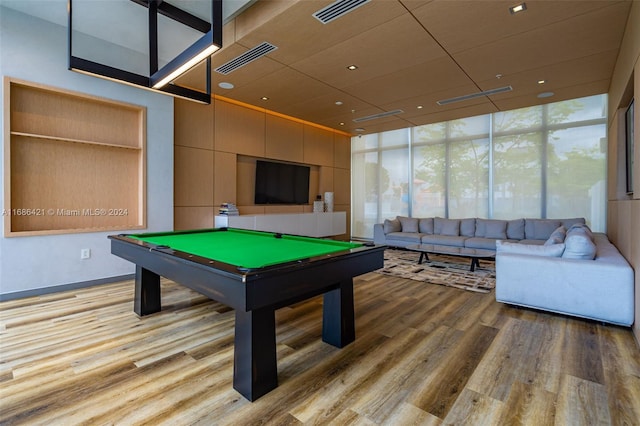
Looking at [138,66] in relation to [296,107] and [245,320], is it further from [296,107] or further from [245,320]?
[245,320]

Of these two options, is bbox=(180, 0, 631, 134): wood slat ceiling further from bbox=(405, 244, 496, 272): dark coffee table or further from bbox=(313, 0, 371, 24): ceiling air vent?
bbox=(405, 244, 496, 272): dark coffee table

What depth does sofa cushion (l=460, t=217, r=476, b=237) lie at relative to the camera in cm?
638

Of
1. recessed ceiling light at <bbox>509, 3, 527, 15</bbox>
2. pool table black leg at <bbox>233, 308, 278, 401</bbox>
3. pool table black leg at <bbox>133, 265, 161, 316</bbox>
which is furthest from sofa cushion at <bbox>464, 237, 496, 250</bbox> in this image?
pool table black leg at <bbox>133, 265, 161, 316</bbox>

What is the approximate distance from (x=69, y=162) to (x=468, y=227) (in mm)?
6806

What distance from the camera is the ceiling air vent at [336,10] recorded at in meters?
2.73

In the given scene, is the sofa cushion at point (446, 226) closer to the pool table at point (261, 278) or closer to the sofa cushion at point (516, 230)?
the sofa cushion at point (516, 230)

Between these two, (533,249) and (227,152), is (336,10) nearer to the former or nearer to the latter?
(533,249)

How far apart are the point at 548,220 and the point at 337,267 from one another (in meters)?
5.38

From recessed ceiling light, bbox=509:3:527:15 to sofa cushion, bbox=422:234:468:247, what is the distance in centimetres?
400

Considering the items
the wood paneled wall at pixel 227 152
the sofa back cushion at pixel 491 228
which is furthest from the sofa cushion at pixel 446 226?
the wood paneled wall at pixel 227 152

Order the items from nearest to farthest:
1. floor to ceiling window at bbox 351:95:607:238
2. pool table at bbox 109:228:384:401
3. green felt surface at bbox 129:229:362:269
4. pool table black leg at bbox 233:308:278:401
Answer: pool table at bbox 109:228:384:401 < pool table black leg at bbox 233:308:278:401 < green felt surface at bbox 129:229:362:269 < floor to ceiling window at bbox 351:95:607:238

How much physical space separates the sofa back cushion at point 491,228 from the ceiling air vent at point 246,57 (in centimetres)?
515

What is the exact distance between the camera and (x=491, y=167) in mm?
6711

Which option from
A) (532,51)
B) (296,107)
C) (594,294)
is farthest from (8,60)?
(594,294)
